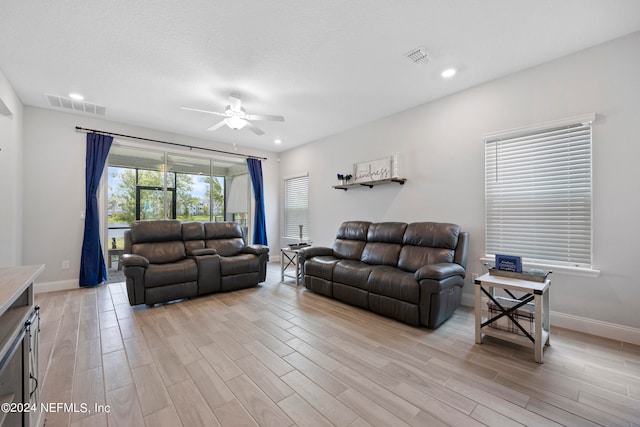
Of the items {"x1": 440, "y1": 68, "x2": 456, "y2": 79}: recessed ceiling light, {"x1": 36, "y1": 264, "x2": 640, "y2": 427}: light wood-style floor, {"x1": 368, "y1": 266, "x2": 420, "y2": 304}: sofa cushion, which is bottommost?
{"x1": 36, "y1": 264, "x2": 640, "y2": 427}: light wood-style floor

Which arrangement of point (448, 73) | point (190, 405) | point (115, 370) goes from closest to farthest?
point (190, 405) < point (115, 370) < point (448, 73)

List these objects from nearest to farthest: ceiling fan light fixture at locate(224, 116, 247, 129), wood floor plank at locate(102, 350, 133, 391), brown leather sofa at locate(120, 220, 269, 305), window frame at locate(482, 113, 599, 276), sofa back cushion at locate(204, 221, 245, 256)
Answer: wood floor plank at locate(102, 350, 133, 391) → window frame at locate(482, 113, 599, 276) → brown leather sofa at locate(120, 220, 269, 305) → ceiling fan light fixture at locate(224, 116, 247, 129) → sofa back cushion at locate(204, 221, 245, 256)

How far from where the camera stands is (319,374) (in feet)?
6.48

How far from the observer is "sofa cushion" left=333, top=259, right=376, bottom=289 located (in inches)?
129

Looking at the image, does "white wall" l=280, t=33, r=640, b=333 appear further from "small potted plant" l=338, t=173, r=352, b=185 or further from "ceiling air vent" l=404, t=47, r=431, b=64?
"ceiling air vent" l=404, t=47, r=431, b=64

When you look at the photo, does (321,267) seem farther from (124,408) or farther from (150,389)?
(124,408)

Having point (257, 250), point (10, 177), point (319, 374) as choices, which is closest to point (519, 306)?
point (319, 374)

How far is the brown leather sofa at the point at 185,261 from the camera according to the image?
11.0 feet

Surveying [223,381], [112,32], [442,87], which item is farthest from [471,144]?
[112,32]

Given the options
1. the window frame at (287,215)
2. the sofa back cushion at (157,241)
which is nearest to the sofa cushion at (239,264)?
the sofa back cushion at (157,241)

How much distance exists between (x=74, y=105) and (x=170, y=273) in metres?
2.95

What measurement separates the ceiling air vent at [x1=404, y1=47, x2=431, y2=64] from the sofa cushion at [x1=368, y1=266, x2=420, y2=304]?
7.66 feet

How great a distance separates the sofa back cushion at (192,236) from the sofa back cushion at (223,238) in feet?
0.33

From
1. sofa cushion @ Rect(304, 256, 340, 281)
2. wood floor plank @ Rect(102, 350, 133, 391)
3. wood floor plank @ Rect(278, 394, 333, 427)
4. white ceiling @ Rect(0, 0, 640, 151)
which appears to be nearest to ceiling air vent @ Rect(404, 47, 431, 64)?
white ceiling @ Rect(0, 0, 640, 151)
